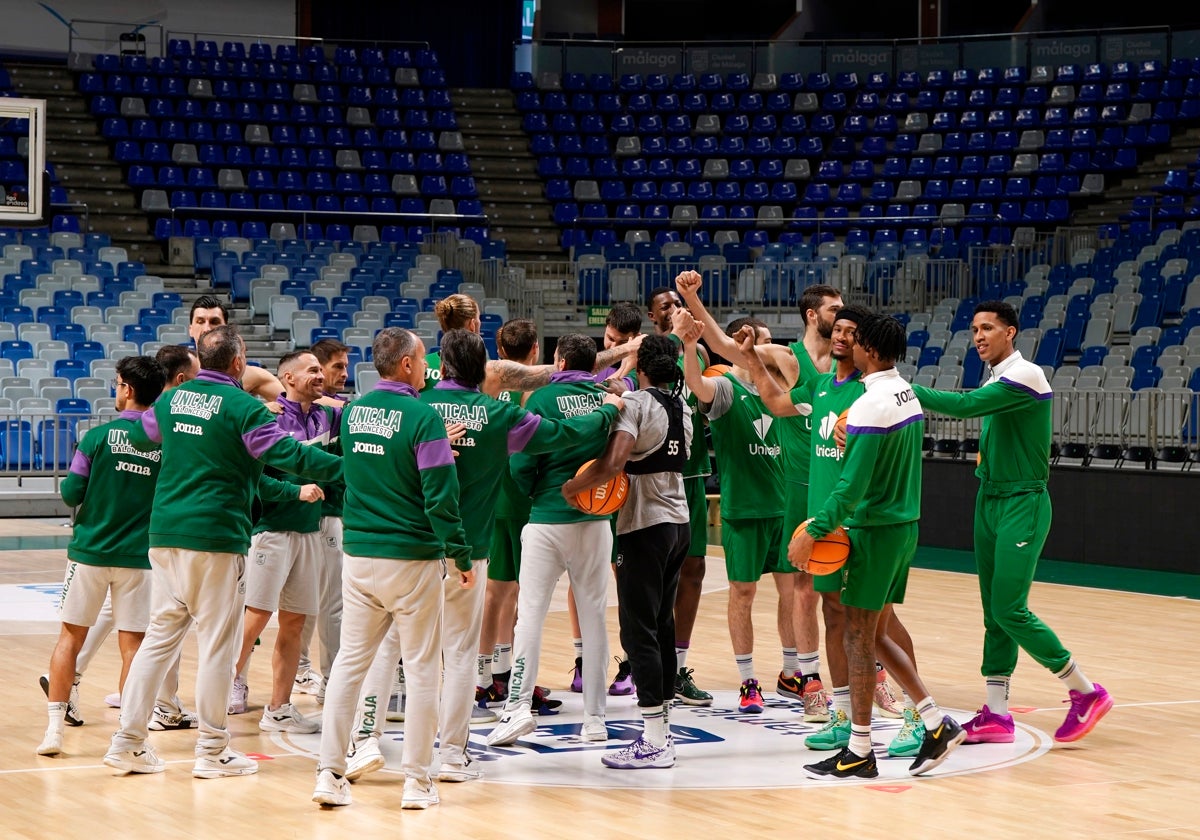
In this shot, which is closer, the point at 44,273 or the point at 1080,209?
the point at 44,273

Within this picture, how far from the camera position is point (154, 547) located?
6.36 m

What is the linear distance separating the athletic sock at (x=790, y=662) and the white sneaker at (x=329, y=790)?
308cm

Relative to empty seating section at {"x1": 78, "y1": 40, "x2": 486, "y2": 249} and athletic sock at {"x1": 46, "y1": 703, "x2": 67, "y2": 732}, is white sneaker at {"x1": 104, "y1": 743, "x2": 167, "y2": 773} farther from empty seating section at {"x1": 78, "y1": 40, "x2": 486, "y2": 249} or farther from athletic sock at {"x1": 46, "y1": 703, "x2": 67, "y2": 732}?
empty seating section at {"x1": 78, "y1": 40, "x2": 486, "y2": 249}

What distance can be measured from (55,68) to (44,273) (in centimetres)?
714

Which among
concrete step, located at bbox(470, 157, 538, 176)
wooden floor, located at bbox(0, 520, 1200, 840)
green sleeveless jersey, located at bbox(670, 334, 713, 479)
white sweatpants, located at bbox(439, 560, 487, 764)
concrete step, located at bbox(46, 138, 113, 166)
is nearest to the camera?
wooden floor, located at bbox(0, 520, 1200, 840)

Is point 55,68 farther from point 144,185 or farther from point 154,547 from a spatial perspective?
point 154,547

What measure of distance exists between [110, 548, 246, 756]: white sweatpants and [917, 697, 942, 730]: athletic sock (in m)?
3.00

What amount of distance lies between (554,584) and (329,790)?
5.25 ft

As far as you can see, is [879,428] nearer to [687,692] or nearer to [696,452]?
[696,452]

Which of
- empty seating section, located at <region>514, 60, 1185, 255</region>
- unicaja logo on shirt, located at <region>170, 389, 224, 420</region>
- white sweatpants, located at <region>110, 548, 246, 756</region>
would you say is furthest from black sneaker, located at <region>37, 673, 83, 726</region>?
empty seating section, located at <region>514, 60, 1185, 255</region>

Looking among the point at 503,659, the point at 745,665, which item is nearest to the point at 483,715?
the point at 503,659

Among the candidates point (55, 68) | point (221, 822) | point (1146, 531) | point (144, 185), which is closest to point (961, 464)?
point (1146, 531)

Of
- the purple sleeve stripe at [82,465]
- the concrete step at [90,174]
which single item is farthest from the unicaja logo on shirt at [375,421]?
the concrete step at [90,174]

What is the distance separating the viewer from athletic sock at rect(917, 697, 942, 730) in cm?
663
